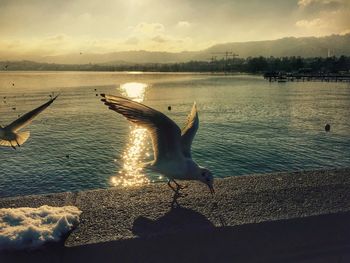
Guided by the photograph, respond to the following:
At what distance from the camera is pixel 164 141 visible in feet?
17.9

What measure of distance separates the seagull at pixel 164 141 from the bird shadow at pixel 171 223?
80cm

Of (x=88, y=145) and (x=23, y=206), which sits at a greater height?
(x=23, y=206)

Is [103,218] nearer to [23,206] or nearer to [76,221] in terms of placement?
[76,221]

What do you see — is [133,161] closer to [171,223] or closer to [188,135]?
[188,135]

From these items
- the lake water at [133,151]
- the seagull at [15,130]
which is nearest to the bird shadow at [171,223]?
the seagull at [15,130]

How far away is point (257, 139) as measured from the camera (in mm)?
23109

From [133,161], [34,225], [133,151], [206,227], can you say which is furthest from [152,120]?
[133,151]

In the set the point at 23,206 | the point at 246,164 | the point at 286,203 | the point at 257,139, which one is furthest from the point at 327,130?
the point at 23,206

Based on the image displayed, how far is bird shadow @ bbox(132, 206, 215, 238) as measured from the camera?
14.0ft

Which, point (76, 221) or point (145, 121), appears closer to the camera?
point (76, 221)

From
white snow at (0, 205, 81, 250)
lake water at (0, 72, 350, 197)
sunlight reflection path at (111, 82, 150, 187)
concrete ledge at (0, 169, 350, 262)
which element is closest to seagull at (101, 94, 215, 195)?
concrete ledge at (0, 169, 350, 262)

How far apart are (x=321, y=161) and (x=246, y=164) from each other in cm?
390

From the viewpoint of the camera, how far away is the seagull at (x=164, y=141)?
17.0 ft

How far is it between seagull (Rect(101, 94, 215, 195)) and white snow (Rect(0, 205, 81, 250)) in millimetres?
1471
